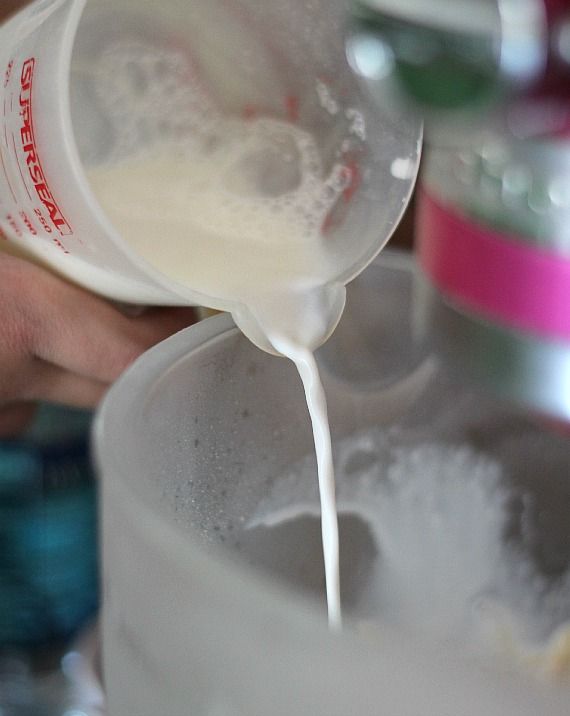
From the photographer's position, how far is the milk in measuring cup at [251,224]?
39cm

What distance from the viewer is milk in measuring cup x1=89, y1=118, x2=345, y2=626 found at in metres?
0.39

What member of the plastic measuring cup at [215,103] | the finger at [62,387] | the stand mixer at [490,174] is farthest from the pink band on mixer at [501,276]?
the finger at [62,387]

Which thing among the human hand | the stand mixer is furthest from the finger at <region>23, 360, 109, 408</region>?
the stand mixer

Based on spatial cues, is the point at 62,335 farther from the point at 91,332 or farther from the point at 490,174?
the point at 490,174

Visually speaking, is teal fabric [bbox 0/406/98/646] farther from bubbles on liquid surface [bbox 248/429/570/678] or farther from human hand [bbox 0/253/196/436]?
bubbles on liquid surface [bbox 248/429/570/678]

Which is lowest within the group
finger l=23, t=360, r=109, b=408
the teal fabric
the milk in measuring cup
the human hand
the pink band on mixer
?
the teal fabric

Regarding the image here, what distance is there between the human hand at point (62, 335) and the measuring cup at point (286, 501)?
0.07 meters

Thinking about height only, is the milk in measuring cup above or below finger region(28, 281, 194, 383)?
above

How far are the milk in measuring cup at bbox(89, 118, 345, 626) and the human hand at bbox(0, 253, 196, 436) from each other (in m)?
0.06

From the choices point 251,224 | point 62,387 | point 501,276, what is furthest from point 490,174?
point 62,387

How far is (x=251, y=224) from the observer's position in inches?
16.3

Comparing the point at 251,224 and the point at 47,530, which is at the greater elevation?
the point at 251,224

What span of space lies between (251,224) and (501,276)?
→ 0.23 m

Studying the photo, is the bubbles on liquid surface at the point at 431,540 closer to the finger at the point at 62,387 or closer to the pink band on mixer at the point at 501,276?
the finger at the point at 62,387
